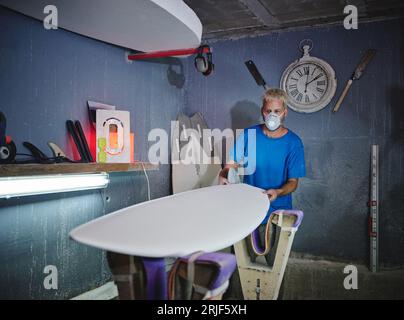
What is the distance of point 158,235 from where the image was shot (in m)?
1.10

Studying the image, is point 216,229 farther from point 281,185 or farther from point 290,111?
point 290,111

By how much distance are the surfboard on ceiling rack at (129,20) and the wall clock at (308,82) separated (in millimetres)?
1199

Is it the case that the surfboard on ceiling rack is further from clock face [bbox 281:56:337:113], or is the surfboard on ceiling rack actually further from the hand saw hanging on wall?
the hand saw hanging on wall

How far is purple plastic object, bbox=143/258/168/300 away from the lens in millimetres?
1012

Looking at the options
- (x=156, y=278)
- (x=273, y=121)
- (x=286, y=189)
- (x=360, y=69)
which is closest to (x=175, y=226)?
(x=156, y=278)

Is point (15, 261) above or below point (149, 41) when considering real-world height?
below

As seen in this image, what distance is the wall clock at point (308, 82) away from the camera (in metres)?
3.33

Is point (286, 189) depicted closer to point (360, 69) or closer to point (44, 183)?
point (44, 183)

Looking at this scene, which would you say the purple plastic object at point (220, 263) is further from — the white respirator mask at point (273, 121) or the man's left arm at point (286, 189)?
the white respirator mask at point (273, 121)

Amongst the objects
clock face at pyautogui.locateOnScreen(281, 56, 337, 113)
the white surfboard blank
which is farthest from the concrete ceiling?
the white surfboard blank

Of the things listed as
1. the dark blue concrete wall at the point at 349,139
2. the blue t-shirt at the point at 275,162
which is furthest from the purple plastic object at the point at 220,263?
the dark blue concrete wall at the point at 349,139
